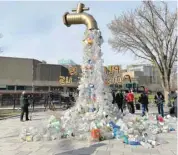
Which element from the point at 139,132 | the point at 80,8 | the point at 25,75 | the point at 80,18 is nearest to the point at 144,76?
the point at 25,75

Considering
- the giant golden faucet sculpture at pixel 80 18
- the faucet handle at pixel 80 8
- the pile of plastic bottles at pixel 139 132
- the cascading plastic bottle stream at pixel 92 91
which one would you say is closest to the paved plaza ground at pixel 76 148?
the pile of plastic bottles at pixel 139 132

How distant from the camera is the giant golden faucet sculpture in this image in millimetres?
11484

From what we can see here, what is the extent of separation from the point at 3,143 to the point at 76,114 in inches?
120

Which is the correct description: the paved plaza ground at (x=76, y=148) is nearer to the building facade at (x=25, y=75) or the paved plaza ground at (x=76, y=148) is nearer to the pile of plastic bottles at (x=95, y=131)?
the pile of plastic bottles at (x=95, y=131)

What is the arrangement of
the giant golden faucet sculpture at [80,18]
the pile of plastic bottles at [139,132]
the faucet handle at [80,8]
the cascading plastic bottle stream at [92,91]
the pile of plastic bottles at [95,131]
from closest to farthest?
the pile of plastic bottles at [139,132] → the pile of plastic bottles at [95,131] → the cascading plastic bottle stream at [92,91] → the giant golden faucet sculpture at [80,18] → the faucet handle at [80,8]

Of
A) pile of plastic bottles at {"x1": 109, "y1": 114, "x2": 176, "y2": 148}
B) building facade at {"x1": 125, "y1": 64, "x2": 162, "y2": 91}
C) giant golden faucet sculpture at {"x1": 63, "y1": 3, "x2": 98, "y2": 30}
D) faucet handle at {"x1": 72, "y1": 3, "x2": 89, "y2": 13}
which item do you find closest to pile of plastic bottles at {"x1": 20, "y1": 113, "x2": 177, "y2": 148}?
pile of plastic bottles at {"x1": 109, "y1": 114, "x2": 176, "y2": 148}

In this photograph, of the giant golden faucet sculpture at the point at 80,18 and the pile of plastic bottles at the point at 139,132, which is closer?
the pile of plastic bottles at the point at 139,132

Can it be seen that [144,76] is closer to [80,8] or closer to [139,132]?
[80,8]

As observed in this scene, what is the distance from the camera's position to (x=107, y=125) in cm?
971

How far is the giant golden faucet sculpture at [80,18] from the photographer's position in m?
11.5

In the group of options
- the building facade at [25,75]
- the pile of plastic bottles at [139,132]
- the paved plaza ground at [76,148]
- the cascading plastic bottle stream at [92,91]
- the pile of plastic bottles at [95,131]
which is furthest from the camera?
the building facade at [25,75]

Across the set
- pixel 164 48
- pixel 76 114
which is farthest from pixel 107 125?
pixel 164 48

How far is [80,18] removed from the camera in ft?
38.2

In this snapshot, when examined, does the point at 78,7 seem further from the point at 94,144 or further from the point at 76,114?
the point at 94,144
